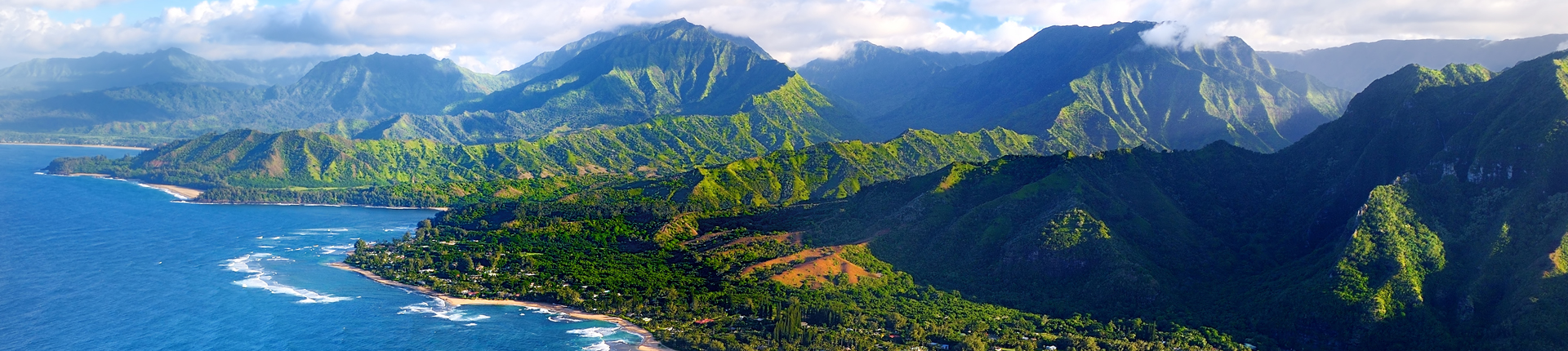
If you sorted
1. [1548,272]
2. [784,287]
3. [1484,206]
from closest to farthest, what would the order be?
[1548,272]
[1484,206]
[784,287]

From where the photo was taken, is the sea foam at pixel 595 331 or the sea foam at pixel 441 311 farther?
the sea foam at pixel 441 311

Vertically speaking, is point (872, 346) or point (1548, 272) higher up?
point (1548, 272)

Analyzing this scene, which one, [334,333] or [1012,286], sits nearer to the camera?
[334,333]

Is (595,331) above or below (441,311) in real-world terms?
below

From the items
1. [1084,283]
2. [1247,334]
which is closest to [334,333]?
[1084,283]

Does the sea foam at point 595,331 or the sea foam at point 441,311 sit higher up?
the sea foam at point 441,311

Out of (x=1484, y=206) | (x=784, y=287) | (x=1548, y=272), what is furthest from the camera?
(x=784, y=287)

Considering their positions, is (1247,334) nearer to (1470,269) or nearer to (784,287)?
(1470,269)

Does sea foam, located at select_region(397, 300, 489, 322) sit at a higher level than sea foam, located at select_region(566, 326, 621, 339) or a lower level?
higher

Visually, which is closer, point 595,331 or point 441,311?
point 595,331

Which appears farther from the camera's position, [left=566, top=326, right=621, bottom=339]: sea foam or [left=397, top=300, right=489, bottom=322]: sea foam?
[left=397, top=300, right=489, bottom=322]: sea foam

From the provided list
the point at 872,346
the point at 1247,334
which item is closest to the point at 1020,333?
the point at 872,346
